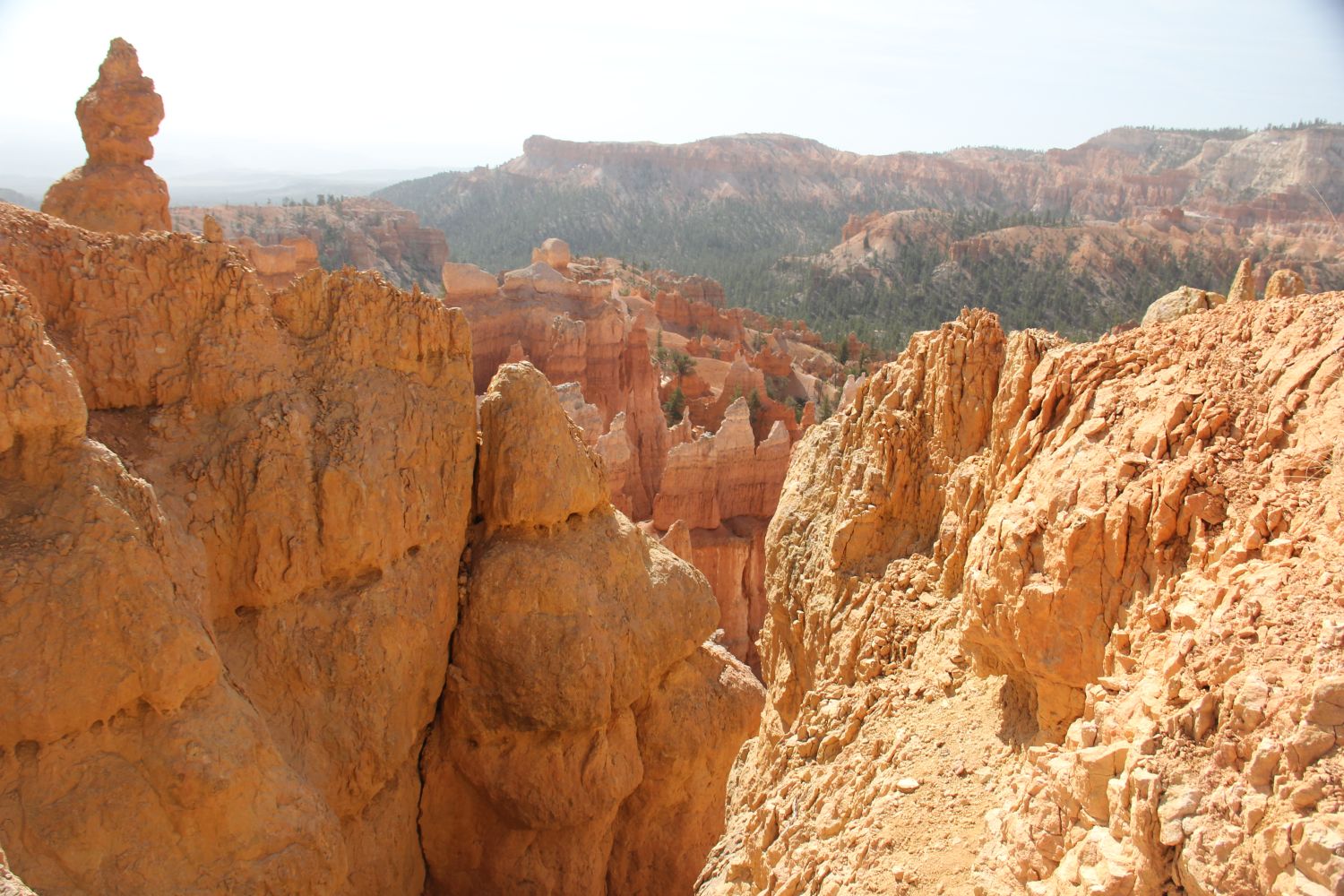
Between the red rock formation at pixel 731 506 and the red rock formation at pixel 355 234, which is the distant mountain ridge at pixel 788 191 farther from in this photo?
the red rock formation at pixel 731 506

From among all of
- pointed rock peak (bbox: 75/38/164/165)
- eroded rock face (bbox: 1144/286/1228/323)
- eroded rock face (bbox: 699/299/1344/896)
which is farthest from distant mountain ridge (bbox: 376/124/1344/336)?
eroded rock face (bbox: 699/299/1344/896)

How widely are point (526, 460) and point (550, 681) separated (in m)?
1.88

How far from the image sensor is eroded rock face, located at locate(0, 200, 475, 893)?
16.8 ft

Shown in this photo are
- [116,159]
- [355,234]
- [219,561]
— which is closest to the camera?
[219,561]

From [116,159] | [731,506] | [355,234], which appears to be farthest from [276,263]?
[355,234]

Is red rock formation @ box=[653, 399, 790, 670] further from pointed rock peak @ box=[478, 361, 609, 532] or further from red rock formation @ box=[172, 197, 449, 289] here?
red rock formation @ box=[172, 197, 449, 289]

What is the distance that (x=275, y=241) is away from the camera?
51781mm

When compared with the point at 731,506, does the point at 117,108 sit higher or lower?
higher

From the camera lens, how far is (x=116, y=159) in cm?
1475

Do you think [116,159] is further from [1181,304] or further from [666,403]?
[666,403]

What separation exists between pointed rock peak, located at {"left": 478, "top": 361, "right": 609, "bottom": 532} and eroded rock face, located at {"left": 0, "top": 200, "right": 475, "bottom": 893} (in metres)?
0.24

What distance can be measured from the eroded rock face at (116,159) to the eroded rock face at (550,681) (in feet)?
30.0

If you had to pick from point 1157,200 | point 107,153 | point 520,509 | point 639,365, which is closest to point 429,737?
point 520,509

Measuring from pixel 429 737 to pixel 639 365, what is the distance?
64.7 ft
